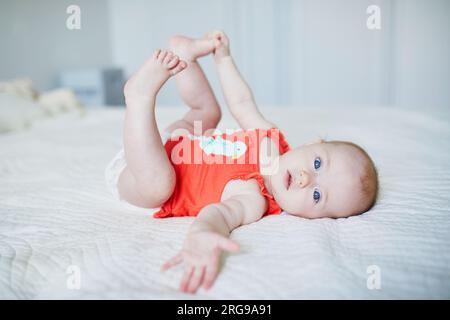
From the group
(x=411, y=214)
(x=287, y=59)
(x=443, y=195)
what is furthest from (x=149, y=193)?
(x=287, y=59)

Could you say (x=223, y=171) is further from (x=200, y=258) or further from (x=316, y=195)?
(x=200, y=258)

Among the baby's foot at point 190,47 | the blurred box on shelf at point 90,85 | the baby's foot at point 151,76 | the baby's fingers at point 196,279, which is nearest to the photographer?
the baby's fingers at point 196,279

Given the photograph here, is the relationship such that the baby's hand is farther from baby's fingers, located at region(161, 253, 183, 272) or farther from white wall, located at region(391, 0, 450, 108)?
white wall, located at region(391, 0, 450, 108)

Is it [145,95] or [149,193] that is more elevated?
[145,95]

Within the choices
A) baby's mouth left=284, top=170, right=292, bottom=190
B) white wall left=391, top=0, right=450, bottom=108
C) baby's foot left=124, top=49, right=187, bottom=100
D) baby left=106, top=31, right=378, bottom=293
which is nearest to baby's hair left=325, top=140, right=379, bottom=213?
baby left=106, top=31, right=378, bottom=293

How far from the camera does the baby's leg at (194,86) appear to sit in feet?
3.63

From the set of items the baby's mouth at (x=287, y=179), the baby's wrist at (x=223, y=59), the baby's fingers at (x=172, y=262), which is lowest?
the baby's fingers at (x=172, y=262)

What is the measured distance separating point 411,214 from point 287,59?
308 centimetres

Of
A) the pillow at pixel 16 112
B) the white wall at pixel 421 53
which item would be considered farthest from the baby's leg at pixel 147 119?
the white wall at pixel 421 53

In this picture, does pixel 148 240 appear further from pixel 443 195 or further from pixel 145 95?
pixel 443 195

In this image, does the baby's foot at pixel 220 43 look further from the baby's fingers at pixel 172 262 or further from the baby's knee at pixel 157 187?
the baby's fingers at pixel 172 262

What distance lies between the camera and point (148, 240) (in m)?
0.77

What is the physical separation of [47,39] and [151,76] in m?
2.69
